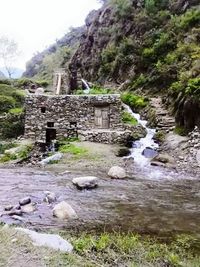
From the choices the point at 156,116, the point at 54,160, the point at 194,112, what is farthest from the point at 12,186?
the point at 156,116

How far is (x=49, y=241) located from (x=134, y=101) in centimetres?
2249

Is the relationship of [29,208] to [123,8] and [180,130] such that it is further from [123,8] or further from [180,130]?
[123,8]

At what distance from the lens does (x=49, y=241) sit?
334 inches

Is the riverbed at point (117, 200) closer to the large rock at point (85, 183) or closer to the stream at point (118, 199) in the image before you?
the stream at point (118, 199)

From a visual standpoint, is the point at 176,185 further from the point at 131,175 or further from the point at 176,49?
the point at 176,49

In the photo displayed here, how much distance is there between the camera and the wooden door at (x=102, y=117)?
25.2 m

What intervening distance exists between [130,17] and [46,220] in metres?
37.9

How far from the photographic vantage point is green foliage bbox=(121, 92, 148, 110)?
96.8 feet

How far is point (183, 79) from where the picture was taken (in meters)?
25.5

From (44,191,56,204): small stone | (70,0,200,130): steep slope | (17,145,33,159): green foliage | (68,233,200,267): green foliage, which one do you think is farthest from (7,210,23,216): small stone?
(70,0,200,130): steep slope

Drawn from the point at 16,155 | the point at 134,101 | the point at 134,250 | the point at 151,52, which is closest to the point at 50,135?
the point at 16,155

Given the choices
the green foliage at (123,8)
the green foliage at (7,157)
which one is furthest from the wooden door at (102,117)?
the green foliage at (123,8)

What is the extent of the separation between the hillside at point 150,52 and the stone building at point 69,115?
415 centimetres

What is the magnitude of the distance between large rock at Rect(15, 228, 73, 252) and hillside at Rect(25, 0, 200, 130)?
1429cm
